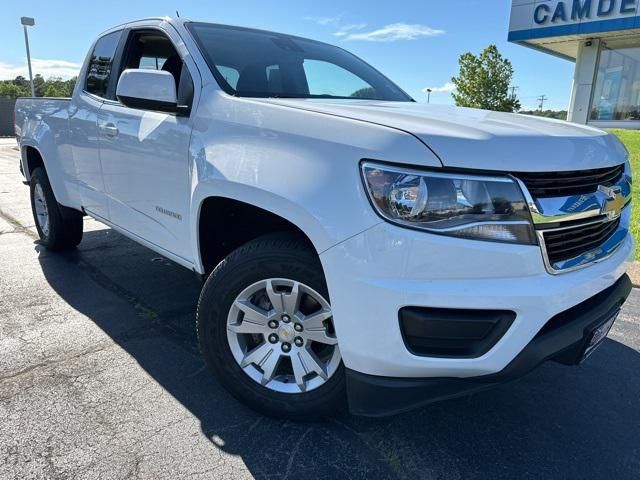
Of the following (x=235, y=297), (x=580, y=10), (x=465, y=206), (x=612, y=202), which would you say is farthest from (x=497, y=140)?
(x=580, y=10)

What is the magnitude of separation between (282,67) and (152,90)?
89 cm

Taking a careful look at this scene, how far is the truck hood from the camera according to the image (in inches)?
68.2

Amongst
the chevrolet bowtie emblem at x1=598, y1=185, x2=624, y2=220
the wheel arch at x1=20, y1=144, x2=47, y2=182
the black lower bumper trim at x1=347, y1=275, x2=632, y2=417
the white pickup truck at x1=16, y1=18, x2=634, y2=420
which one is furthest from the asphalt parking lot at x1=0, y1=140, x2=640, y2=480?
the wheel arch at x1=20, y1=144, x2=47, y2=182

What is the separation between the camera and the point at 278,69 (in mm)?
3080

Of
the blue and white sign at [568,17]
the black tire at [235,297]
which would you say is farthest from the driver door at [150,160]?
the blue and white sign at [568,17]

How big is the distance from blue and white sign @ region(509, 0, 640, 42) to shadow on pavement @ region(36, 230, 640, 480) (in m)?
20.7

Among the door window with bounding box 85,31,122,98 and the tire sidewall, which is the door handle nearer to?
the door window with bounding box 85,31,122,98

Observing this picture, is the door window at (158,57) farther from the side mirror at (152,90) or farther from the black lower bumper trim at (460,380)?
the black lower bumper trim at (460,380)

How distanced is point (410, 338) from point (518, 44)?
24.6 meters

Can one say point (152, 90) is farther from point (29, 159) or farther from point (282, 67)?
point (29, 159)

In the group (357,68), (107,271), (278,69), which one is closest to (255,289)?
(278,69)

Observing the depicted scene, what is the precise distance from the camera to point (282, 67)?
312 cm

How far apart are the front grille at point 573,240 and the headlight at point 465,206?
13 centimetres

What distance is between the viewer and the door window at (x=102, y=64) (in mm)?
3711
